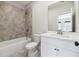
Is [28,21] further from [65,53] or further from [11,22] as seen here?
[65,53]

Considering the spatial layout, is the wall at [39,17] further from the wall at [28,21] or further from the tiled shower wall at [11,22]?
the tiled shower wall at [11,22]

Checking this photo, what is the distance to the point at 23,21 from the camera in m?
2.94

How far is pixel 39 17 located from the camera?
2.54 meters

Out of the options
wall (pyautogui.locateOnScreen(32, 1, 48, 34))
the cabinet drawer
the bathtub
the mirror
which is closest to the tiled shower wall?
the bathtub

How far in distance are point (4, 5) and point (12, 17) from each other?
0.48m

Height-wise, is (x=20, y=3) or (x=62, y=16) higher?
(x=20, y=3)

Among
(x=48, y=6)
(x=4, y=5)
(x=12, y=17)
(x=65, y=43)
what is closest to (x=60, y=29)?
(x=65, y=43)

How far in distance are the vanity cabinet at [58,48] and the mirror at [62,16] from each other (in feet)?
1.65

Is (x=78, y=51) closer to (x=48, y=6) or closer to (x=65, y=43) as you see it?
(x=65, y=43)

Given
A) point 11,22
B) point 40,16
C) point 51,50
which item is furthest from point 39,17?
point 51,50

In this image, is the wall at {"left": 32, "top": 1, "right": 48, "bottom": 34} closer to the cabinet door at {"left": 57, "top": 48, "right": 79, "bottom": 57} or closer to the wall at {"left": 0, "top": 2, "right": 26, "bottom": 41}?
the wall at {"left": 0, "top": 2, "right": 26, "bottom": 41}

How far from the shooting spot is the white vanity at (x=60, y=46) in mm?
1301

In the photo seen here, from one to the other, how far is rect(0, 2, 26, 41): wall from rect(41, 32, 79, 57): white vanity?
52.5 inches

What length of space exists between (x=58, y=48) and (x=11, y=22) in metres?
1.91
